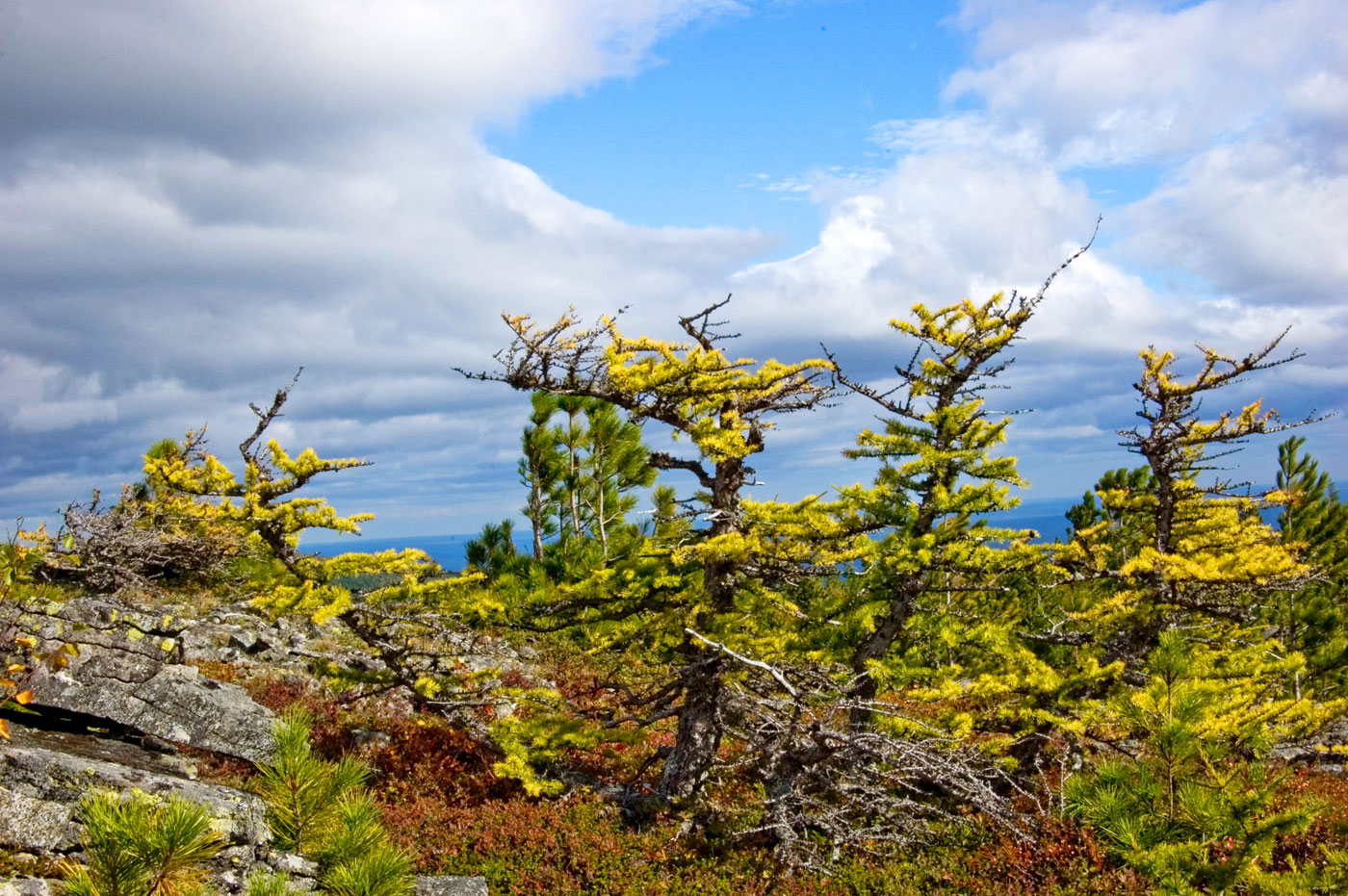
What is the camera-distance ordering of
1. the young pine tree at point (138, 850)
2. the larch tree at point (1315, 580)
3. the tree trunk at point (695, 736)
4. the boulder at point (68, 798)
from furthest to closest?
the larch tree at point (1315, 580) < the tree trunk at point (695, 736) < the boulder at point (68, 798) < the young pine tree at point (138, 850)

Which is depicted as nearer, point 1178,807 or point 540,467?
point 1178,807

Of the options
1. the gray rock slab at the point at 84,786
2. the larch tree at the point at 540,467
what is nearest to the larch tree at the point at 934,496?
the gray rock slab at the point at 84,786

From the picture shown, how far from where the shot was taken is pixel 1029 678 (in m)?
10.2

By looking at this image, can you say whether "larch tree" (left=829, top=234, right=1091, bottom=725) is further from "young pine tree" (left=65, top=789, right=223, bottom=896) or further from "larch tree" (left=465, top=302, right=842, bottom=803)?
"young pine tree" (left=65, top=789, right=223, bottom=896)

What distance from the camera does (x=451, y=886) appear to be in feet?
24.8

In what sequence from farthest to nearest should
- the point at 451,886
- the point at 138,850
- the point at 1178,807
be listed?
the point at 451,886 < the point at 1178,807 < the point at 138,850

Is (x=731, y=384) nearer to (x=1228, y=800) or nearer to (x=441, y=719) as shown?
(x=1228, y=800)

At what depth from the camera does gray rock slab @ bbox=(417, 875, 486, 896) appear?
7414 millimetres

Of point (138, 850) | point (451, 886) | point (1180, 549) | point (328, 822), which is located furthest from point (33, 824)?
point (1180, 549)

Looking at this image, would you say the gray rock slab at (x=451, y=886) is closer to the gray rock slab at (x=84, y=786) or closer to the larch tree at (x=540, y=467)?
the gray rock slab at (x=84, y=786)

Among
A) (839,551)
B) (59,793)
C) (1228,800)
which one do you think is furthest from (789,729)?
(59,793)

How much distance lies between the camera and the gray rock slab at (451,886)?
7414 millimetres

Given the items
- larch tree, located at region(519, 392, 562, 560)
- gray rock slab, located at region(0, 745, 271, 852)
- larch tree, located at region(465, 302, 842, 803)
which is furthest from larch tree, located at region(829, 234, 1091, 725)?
larch tree, located at region(519, 392, 562, 560)

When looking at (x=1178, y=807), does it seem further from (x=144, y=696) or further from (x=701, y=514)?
(x=144, y=696)
